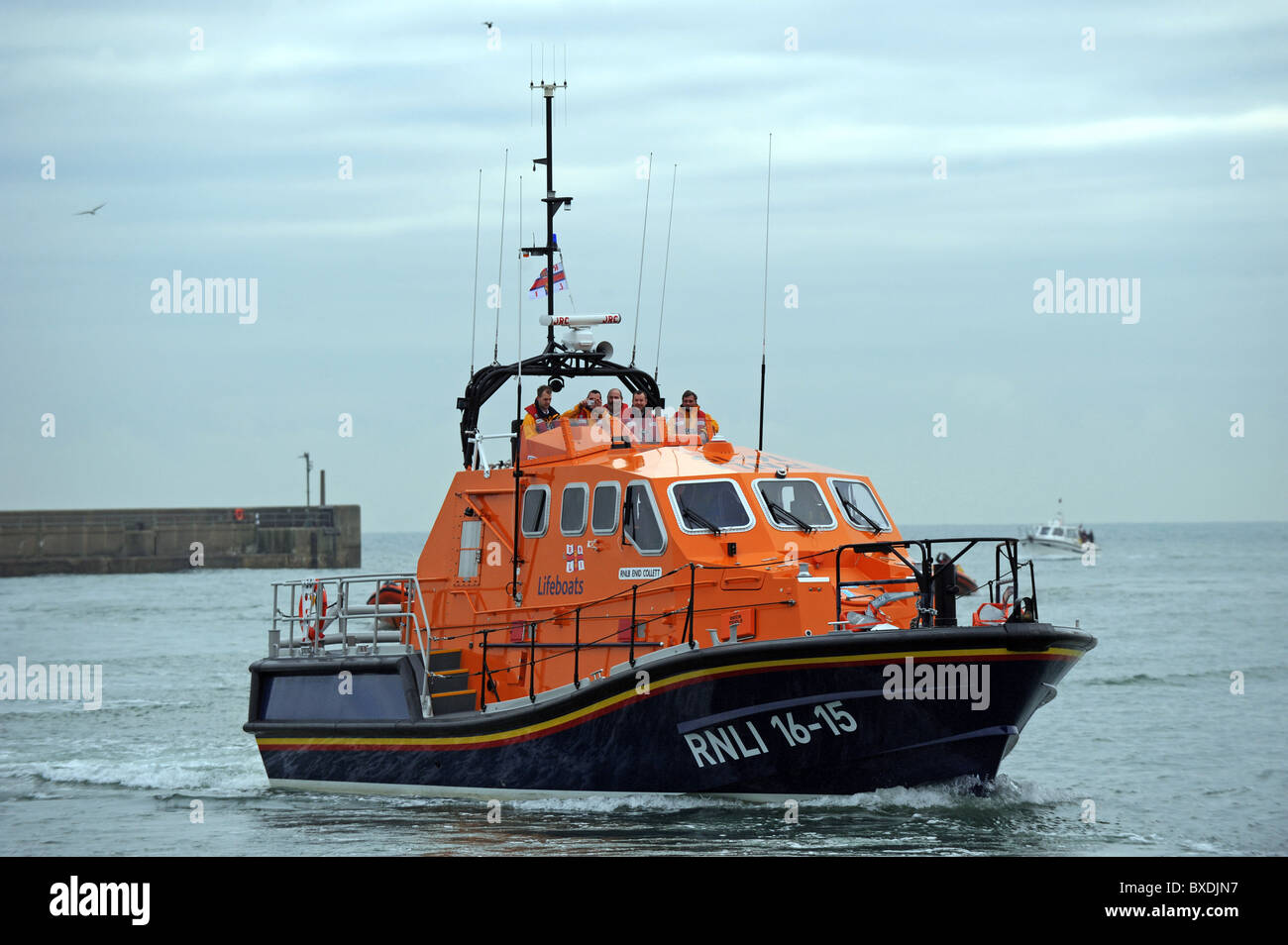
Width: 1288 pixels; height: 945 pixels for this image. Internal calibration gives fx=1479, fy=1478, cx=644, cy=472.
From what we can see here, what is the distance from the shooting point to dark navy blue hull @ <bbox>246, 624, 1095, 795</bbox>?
375 inches

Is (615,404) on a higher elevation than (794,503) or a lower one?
higher

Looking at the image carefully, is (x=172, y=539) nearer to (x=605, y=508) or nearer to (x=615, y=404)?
(x=615, y=404)

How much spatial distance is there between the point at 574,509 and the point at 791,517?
1675mm

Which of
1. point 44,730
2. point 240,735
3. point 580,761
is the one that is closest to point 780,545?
point 580,761

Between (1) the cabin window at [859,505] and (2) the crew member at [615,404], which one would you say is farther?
(2) the crew member at [615,404]

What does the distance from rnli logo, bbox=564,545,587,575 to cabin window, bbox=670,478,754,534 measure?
911 mm

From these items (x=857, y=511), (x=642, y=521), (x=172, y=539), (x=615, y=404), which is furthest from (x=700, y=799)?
(x=172, y=539)

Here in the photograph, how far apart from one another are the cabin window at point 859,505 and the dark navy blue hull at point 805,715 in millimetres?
1949

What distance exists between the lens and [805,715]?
32.1ft

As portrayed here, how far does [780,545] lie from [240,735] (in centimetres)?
898

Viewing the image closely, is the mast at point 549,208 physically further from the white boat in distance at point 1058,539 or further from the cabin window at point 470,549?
the white boat in distance at point 1058,539

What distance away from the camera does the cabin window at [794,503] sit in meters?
11.0

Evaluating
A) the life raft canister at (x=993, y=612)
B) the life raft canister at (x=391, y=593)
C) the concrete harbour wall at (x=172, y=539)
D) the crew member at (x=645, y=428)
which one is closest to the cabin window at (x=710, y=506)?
the crew member at (x=645, y=428)
